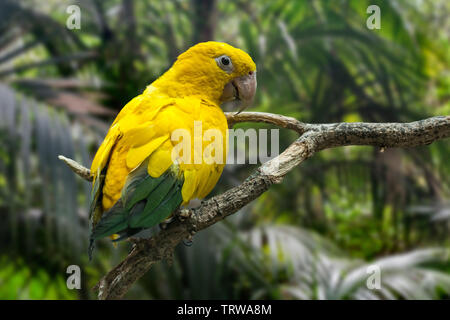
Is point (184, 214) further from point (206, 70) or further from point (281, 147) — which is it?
Result: point (281, 147)

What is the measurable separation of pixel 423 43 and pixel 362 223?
1.16 metres

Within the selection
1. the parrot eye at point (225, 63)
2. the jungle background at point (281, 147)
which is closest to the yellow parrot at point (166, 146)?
the parrot eye at point (225, 63)

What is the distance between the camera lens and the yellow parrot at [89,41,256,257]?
19.8 inches

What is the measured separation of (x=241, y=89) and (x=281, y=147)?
64 cm

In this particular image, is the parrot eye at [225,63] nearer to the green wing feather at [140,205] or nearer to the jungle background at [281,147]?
the green wing feather at [140,205]

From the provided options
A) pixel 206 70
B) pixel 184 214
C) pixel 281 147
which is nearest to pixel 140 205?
pixel 184 214

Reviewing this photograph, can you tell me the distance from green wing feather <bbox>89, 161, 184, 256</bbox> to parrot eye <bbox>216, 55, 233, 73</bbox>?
0.26 m

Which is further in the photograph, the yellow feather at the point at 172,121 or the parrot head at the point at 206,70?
the parrot head at the point at 206,70

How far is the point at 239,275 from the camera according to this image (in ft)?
5.25

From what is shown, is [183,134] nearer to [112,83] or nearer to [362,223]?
[112,83]

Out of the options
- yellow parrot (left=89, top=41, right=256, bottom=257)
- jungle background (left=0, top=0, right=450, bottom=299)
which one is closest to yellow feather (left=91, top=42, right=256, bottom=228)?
yellow parrot (left=89, top=41, right=256, bottom=257)

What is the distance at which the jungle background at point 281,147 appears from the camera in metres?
1.42

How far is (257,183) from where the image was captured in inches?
23.0
